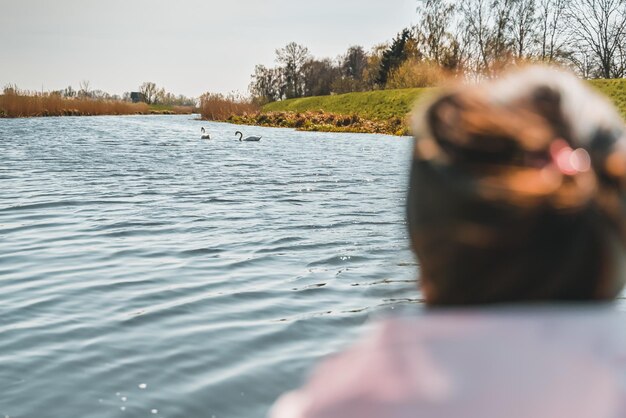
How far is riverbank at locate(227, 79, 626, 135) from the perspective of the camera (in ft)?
109

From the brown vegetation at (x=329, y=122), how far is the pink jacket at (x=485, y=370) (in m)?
30.9

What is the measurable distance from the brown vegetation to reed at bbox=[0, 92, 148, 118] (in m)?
11.7

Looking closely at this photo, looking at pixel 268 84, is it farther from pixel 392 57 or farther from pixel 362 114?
pixel 362 114

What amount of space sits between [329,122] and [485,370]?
127ft

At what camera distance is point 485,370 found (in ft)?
3.21

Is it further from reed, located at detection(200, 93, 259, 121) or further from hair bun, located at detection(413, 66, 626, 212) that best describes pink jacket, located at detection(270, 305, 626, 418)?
reed, located at detection(200, 93, 259, 121)

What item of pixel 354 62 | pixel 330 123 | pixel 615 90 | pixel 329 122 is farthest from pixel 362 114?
pixel 354 62

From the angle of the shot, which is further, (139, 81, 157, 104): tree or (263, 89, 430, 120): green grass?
(139, 81, 157, 104): tree

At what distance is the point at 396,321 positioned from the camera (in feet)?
3.40

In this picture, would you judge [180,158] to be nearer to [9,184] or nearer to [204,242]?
[9,184]

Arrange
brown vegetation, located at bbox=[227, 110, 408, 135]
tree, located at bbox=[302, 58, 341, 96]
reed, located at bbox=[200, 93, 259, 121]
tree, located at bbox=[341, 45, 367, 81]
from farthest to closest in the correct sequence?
tree, located at bbox=[341, 45, 367, 81] < tree, located at bbox=[302, 58, 341, 96] < reed, located at bbox=[200, 93, 259, 121] < brown vegetation, located at bbox=[227, 110, 408, 135]

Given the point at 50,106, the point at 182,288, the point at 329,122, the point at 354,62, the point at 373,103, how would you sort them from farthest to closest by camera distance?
1. the point at 354,62
2. the point at 373,103
3. the point at 50,106
4. the point at 329,122
5. the point at 182,288

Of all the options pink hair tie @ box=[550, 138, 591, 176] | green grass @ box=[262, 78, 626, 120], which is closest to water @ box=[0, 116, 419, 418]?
pink hair tie @ box=[550, 138, 591, 176]

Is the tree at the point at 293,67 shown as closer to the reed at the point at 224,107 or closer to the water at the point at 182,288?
the reed at the point at 224,107
